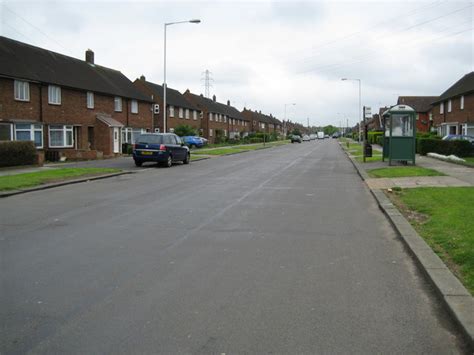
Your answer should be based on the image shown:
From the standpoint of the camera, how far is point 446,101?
50.5m

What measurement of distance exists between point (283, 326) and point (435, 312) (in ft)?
4.97

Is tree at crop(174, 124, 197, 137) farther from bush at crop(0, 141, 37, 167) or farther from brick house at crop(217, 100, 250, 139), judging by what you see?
bush at crop(0, 141, 37, 167)

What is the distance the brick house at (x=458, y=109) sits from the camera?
43031 mm

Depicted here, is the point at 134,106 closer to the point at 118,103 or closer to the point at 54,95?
the point at 118,103

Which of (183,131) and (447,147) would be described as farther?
(183,131)

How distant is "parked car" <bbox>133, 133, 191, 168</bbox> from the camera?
82.4ft

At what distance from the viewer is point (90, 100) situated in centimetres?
3738

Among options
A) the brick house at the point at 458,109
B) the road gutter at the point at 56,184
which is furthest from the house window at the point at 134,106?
the brick house at the point at 458,109

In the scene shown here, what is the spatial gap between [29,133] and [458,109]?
36857 millimetres

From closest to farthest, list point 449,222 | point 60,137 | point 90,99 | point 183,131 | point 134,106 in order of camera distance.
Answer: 1. point 449,222
2. point 60,137
3. point 90,99
4. point 134,106
5. point 183,131

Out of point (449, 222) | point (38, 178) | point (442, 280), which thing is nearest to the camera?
point (442, 280)

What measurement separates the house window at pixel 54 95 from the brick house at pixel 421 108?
49.6m

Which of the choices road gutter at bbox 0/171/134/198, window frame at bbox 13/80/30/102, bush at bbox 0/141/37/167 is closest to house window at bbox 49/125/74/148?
window frame at bbox 13/80/30/102

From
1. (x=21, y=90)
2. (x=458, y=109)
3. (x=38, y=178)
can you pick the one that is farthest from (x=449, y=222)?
(x=458, y=109)
